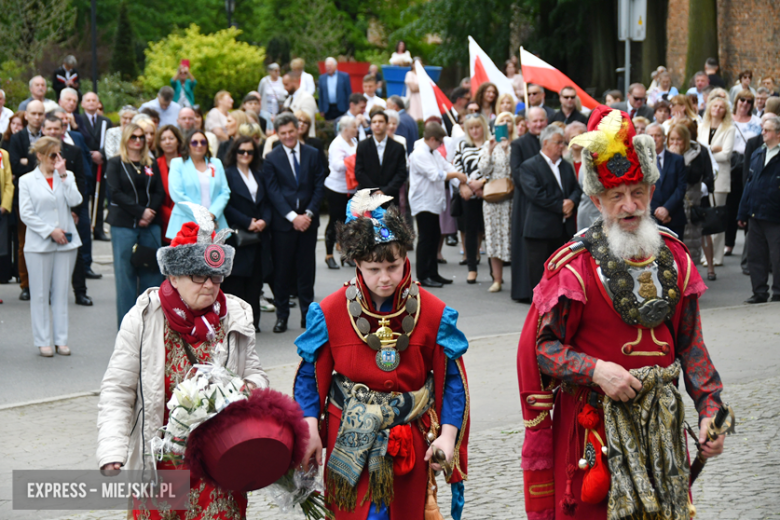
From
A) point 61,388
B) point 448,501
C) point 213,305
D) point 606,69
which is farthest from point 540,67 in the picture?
point 606,69

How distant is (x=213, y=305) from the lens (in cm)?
418

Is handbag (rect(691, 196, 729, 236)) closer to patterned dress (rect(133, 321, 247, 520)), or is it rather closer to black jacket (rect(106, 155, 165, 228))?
black jacket (rect(106, 155, 165, 228))

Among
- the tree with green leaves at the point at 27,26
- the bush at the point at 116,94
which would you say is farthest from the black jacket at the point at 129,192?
the tree with green leaves at the point at 27,26

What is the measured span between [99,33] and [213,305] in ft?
144

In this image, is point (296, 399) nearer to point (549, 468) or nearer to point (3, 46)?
point (549, 468)

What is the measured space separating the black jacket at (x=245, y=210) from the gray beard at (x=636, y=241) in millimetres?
6489

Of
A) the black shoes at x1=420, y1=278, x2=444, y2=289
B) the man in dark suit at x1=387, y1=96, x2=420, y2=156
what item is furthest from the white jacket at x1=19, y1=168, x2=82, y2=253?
the man in dark suit at x1=387, y1=96, x2=420, y2=156

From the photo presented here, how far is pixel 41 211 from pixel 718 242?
9162 millimetres

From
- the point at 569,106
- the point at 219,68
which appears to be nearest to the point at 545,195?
the point at 569,106

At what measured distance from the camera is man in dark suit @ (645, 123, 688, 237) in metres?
11.4

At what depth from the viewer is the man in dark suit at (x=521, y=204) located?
11641 millimetres

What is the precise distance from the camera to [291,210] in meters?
10.3

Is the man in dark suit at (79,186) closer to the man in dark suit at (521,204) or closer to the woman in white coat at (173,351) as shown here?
the man in dark suit at (521,204)

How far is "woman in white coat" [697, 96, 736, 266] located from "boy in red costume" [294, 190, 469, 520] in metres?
10.8
